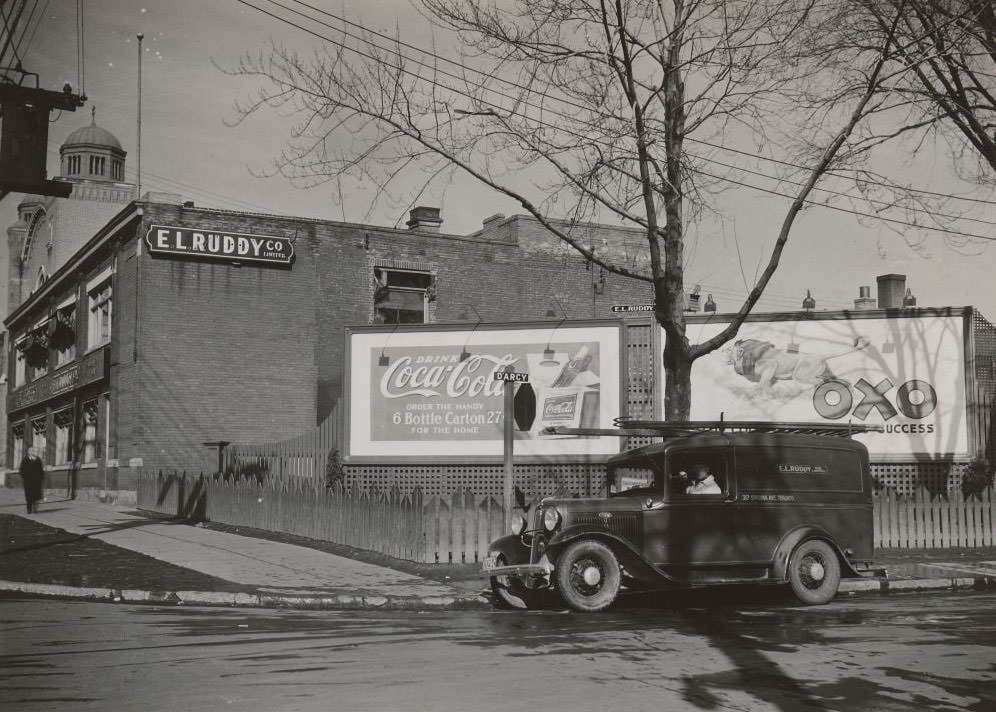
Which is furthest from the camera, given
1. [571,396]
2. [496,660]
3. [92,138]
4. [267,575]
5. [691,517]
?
[92,138]

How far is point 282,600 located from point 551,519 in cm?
347

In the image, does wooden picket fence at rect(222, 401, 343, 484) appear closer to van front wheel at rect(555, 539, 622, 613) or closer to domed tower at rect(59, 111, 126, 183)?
van front wheel at rect(555, 539, 622, 613)

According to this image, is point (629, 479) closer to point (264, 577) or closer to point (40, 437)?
Answer: point (264, 577)

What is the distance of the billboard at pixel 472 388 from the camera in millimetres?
22234

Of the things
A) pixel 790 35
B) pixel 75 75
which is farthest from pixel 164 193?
pixel 790 35

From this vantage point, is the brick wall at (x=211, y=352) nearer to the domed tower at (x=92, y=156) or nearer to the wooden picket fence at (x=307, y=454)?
the wooden picket fence at (x=307, y=454)

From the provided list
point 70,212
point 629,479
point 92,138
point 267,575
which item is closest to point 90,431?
point 267,575

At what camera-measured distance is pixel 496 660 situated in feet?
26.7

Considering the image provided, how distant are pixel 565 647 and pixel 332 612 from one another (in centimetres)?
399

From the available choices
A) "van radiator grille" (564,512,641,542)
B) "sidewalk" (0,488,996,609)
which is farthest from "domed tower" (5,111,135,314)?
"van radiator grille" (564,512,641,542)

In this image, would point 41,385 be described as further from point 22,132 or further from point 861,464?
point 861,464

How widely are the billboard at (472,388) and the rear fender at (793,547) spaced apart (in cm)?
896

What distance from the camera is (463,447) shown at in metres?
22.8

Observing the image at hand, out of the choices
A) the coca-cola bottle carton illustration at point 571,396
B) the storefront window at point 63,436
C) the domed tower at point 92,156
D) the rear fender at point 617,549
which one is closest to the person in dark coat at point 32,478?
the storefront window at point 63,436
